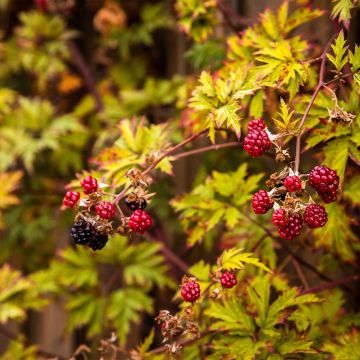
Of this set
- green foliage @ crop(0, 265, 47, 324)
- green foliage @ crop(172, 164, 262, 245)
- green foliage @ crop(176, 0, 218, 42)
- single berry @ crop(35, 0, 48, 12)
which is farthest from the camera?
single berry @ crop(35, 0, 48, 12)

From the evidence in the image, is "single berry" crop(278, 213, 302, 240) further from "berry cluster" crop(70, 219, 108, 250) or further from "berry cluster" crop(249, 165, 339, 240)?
"berry cluster" crop(70, 219, 108, 250)

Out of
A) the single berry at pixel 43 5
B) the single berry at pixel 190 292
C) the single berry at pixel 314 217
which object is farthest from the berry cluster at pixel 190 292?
the single berry at pixel 43 5

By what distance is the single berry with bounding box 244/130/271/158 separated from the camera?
119 cm

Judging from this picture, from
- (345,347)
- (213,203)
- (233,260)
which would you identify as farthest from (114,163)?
(345,347)

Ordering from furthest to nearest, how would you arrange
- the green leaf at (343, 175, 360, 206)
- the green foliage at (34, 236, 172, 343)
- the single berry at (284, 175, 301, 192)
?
1. the green foliage at (34, 236, 172, 343)
2. the green leaf at (343, 175, 360, 206)
3. the single berry at (284, 175, 301, 192)

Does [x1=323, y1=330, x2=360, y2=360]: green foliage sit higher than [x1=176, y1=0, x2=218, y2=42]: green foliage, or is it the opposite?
[x1=176, y1=0, x2=218, y2=42]: green foliage

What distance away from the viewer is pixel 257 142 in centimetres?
119

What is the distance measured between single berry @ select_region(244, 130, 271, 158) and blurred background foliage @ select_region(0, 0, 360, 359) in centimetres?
30

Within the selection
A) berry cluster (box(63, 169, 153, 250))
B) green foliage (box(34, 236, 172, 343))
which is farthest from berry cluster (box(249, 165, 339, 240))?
green foliage (box(34, 236, 172, 343))

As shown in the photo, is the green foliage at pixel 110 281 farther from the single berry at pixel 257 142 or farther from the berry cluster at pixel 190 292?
the single berry at pixel 257 142

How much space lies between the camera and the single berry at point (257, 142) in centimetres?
119

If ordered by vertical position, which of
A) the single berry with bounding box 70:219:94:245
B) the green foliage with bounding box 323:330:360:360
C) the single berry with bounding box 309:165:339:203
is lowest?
the green foliage with bounding box 323:330:360:360

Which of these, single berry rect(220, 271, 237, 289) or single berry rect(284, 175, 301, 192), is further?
single berry rect(220, 271, 237, 289)

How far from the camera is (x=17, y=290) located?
2129 mm
